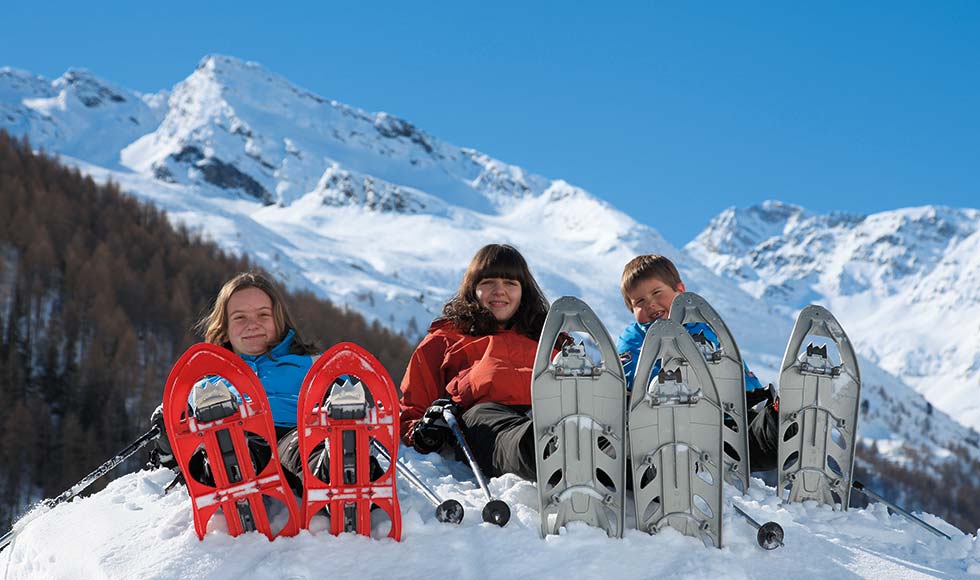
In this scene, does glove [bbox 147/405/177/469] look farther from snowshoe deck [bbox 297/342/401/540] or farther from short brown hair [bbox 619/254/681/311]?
short brown hair [bbox 619/254/681/311]

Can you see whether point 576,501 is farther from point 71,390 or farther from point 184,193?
point 184,193

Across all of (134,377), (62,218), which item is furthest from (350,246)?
(134,377)

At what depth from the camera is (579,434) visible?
3.89 metres

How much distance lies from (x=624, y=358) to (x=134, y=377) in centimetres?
6528

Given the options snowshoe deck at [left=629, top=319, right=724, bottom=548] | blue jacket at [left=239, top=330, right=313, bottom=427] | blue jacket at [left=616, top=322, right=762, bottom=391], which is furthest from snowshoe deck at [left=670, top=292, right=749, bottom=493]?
blue jacket at [left=239, top=330, right=313, bottom=427]

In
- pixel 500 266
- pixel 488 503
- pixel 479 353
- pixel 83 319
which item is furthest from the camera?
pixel 83 319

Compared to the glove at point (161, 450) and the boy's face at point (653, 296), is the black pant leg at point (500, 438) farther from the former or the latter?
the glove at point (161, 450)

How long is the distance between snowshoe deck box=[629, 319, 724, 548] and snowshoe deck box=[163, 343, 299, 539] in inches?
61.8

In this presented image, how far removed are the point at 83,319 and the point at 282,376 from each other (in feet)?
233

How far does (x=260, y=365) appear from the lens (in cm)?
498

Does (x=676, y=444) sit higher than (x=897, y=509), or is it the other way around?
(x=676, y=444)

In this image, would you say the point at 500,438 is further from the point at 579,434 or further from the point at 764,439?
the point at 764,439

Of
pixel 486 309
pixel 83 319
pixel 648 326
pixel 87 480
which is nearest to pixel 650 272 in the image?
pixel 648 326

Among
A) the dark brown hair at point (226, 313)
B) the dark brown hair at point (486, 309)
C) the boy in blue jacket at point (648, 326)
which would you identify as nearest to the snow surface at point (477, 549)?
the boy in blue jacket at point (648, 326)
